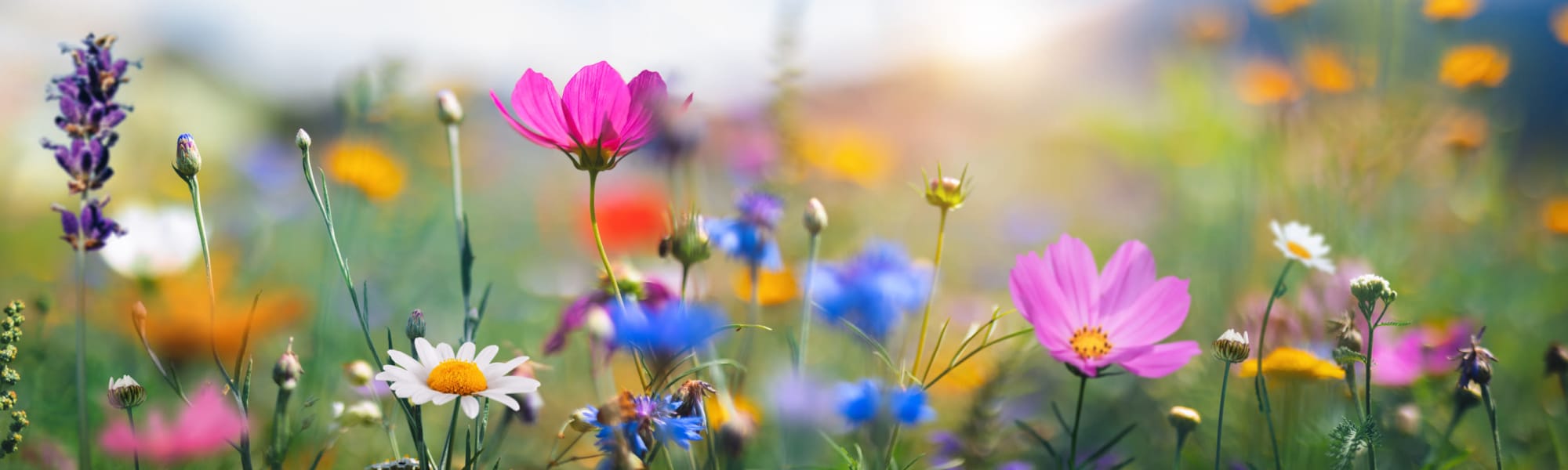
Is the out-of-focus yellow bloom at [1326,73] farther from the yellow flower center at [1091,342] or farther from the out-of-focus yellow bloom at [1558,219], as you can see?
the yellow flower center at [1091,342]

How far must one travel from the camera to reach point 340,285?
1794mm

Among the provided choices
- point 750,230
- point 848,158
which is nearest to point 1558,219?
point 848,158

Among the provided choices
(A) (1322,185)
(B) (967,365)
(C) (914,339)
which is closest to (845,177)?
(C) (914,339)

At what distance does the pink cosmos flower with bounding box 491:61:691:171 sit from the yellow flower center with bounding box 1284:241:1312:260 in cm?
48

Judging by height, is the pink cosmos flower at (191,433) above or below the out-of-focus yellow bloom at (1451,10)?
below

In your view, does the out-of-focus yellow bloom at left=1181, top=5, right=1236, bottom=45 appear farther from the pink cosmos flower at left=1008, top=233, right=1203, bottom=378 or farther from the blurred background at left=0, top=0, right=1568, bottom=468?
the pink cosmos flower at left=1008, top=233, right=1203, bottom=378

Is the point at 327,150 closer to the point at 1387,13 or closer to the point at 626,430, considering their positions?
the point at 626,430

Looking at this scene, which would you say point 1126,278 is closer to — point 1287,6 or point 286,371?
point 286,371

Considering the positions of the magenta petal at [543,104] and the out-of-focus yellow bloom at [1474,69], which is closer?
the magenta petal at [543,104]

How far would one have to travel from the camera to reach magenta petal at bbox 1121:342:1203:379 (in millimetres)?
549

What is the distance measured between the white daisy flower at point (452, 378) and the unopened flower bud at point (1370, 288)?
1.58ft

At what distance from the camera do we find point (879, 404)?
0.60m

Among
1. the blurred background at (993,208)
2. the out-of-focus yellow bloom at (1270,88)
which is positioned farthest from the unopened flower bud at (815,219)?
the out-of-focus yellow bloom at (1270,88)

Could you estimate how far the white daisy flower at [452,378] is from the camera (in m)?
0.49
